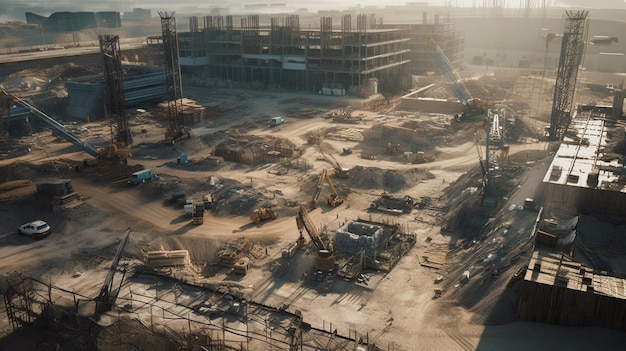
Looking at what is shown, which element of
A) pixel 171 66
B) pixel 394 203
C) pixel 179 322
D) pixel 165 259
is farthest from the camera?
pixel 171 66

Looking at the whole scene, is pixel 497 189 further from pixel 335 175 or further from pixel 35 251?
pixel 35 251

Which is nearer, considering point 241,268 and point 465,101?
point 241,268

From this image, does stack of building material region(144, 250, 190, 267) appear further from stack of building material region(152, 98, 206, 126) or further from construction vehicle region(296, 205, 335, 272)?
stack of building material region(152, 98, 206, 126)

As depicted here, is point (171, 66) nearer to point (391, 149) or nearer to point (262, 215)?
point (391, 149)

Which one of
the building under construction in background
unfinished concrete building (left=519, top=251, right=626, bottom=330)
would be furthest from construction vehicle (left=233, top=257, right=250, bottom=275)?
the building under construction in background

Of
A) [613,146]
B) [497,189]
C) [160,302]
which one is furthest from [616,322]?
[613,146]

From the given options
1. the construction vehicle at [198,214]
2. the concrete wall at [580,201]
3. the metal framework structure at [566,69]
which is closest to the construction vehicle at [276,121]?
the construction vehicle at [198,214]

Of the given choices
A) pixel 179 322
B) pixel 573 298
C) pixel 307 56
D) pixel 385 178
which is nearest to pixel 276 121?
pixel 385 178

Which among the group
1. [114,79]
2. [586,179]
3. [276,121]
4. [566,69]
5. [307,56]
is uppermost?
[566,69]
